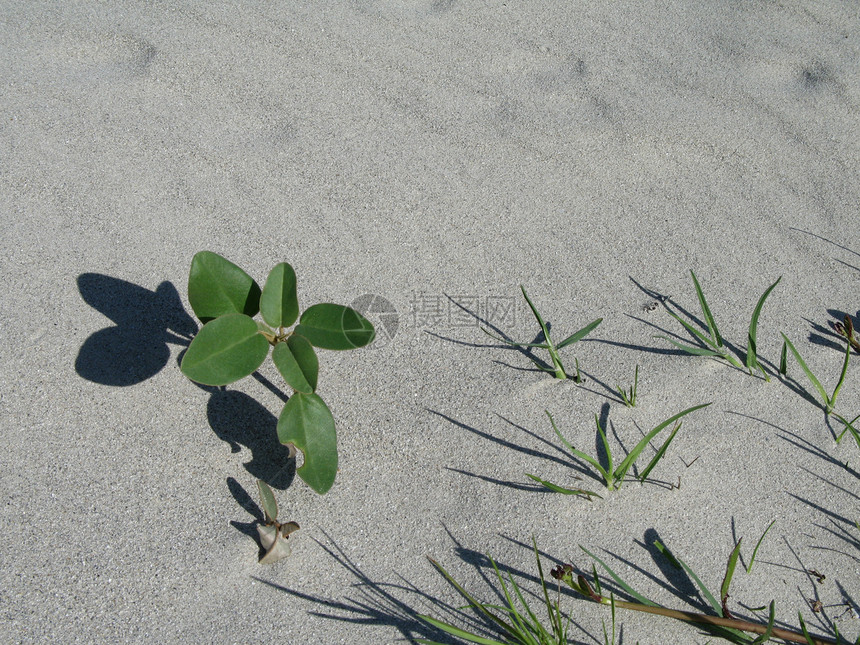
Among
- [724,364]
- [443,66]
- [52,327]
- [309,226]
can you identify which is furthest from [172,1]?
[724,364]

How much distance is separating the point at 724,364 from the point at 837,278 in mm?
371

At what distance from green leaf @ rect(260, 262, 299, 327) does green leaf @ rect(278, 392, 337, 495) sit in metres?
0.14

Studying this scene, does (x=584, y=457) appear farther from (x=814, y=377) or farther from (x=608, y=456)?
(x=814, y=377)

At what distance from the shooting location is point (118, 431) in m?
1.32

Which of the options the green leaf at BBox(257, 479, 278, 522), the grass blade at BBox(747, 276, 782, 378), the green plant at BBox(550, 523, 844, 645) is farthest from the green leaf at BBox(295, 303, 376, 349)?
the grass blade at BBox(747, 276, 782, 378)

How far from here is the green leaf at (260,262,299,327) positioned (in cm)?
125

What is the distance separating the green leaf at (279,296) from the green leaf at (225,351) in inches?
1.3

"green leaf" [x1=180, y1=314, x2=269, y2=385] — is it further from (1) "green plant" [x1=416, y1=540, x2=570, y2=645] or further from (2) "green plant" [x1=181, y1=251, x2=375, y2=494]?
(1) "green plant" [x1=416, y1=540, x2=570, y2=645]

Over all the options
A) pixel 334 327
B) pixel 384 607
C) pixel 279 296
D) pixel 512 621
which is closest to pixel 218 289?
pixel 279 296

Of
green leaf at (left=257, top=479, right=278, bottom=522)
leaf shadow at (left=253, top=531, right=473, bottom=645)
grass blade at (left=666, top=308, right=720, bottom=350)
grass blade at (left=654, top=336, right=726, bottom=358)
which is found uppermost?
grass blade at (left=666, top=308, right=720, bottom=350)

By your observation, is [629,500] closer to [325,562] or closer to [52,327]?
[325,562]

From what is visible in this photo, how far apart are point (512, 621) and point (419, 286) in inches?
26.8

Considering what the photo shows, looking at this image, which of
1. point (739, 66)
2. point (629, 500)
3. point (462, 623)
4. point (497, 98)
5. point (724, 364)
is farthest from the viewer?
point (739, 66)

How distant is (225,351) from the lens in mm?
1206
